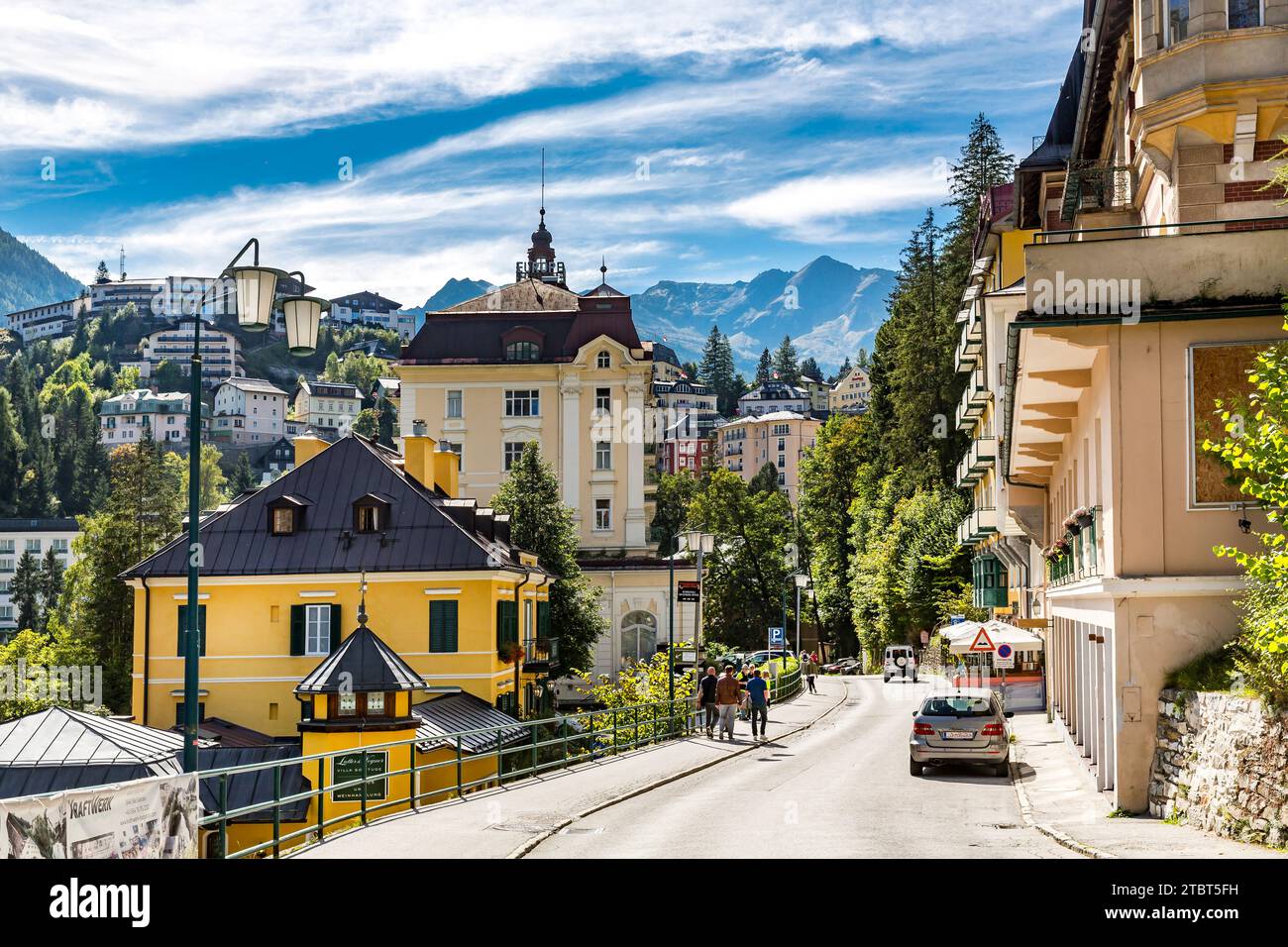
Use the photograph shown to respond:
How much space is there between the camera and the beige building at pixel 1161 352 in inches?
653

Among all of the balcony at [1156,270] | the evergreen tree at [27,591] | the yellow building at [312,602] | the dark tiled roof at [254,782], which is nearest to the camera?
the balcony at [1156,270]

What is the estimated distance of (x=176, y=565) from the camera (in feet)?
148

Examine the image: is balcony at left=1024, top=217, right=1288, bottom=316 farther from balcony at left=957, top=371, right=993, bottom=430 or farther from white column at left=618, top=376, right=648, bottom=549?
white column at left=618, top=376, right=648, bottom=549

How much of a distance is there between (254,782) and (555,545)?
30.6 meters

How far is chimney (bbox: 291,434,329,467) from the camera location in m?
52.5

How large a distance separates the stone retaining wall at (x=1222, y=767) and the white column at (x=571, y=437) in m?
60.2

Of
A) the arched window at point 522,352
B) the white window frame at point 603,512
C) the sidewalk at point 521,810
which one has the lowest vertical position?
the sidewalk at point 521,810

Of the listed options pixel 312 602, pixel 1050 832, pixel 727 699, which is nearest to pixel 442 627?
pixel 312 602

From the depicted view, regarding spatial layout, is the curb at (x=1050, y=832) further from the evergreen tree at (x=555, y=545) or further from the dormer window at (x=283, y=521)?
the evergreen tree at (x=555, y=545)

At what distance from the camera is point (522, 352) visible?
251 feet

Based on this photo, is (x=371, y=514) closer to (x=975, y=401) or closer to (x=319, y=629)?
(x=319, y=629)

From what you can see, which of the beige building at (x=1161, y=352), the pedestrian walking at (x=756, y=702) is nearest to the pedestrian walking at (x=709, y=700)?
the pedestrian walking at (x=756, y=702)

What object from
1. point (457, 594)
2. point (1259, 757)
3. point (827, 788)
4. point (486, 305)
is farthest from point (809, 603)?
point (1259, 757)

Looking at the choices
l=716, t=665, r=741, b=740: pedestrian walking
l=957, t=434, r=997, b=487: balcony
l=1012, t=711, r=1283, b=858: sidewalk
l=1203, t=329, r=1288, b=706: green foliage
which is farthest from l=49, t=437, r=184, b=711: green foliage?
l=1203, t=329, r=1288, b=706: green foliage
